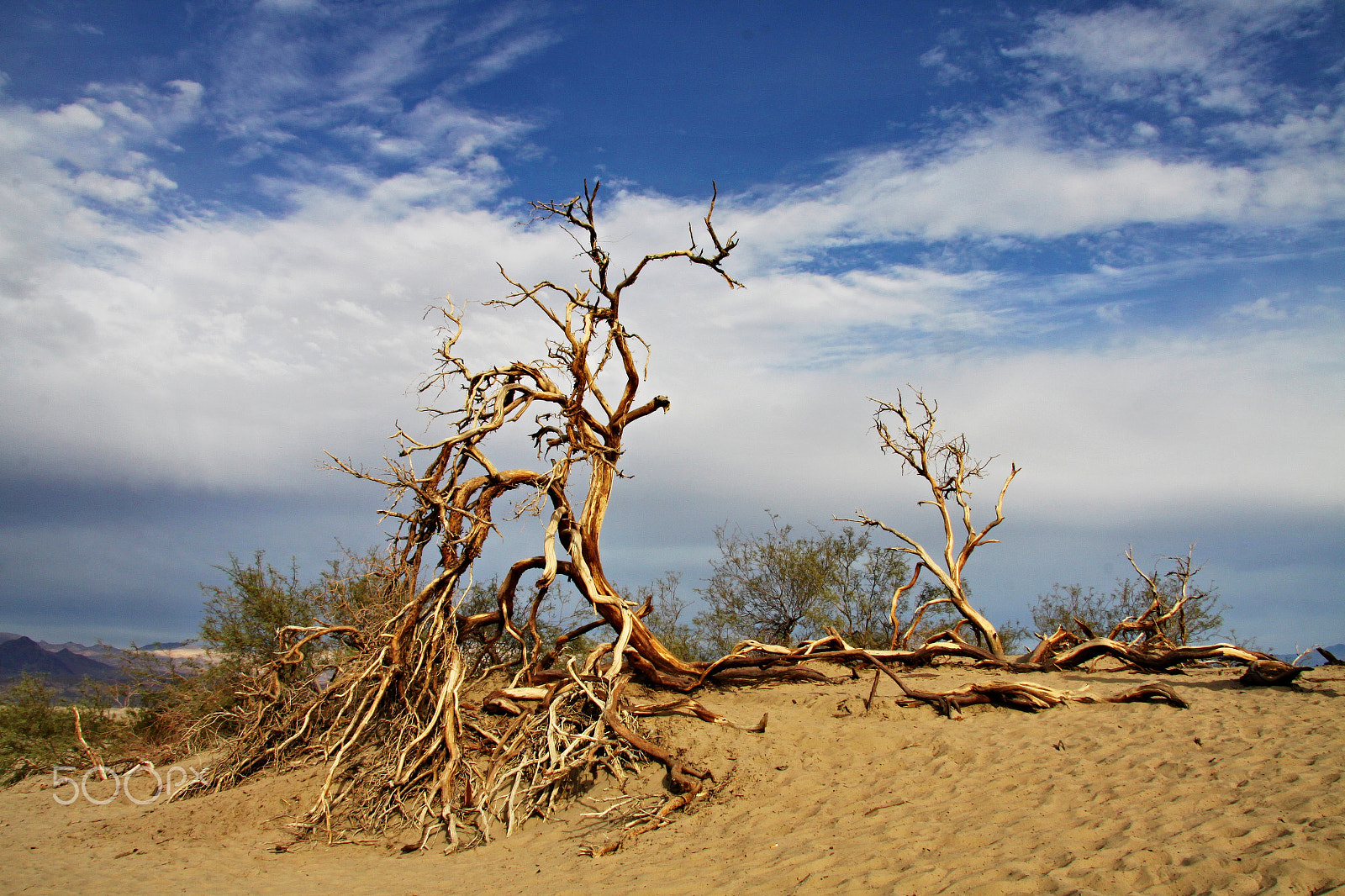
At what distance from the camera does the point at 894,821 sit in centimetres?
540

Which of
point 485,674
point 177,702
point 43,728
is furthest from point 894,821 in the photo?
A: point 43,728

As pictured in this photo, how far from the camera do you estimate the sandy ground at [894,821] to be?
4258 millimetres

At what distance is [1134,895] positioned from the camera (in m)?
3.74

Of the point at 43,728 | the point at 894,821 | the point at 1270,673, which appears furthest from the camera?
the point at 43,728

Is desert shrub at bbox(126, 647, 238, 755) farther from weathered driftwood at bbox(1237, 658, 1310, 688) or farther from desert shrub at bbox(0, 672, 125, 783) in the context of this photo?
weathered driftwood at bbox(1237, 658, 1310, 688)

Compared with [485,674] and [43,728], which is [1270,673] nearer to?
[485,674]

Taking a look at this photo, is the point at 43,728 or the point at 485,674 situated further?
the point at 43,728

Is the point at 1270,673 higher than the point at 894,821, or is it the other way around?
the point at 1270,673

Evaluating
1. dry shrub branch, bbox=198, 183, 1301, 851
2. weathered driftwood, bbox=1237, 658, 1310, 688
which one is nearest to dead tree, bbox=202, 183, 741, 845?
dry shrub branch, bbox=198, 183, 1301, 851

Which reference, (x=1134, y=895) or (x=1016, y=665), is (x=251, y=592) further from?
(x=1134, y=895)

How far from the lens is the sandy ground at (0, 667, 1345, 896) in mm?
4258

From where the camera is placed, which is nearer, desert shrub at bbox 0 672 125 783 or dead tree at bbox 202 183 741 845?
dead tree at bbox 202 183 741 845

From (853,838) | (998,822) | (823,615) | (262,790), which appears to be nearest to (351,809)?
(262,790)

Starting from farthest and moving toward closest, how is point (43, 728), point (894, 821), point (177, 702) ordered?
point (43, 728)
point (177, 702)
point (894, 821)
